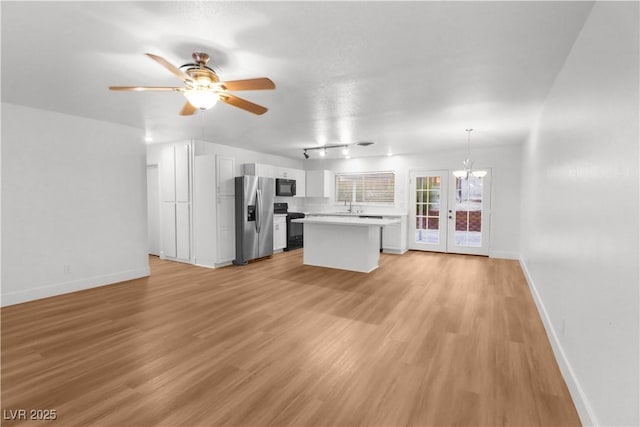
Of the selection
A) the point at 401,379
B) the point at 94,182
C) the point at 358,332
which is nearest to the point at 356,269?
the point at 358,332

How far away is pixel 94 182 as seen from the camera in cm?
450

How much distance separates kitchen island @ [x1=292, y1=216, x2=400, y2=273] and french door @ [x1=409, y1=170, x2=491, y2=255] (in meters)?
2.35

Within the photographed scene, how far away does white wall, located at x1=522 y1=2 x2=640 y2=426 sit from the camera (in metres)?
1.31

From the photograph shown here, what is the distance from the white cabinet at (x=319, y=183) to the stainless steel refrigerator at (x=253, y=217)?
2039 millimetres

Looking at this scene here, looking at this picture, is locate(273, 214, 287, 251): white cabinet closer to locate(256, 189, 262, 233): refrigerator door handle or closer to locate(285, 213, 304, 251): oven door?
locate(285, 213, 304, 251): oven door

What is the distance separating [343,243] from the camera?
5578 mm

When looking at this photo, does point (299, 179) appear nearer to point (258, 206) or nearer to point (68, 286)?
point (258, 206)

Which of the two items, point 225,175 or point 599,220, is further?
point 225,175

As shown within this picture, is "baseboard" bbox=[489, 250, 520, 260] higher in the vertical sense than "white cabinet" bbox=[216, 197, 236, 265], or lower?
lower

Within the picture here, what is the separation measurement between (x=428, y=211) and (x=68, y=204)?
699 centimetres

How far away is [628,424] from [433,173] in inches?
259

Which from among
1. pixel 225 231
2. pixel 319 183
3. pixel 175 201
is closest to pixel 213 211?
pixel 225 231

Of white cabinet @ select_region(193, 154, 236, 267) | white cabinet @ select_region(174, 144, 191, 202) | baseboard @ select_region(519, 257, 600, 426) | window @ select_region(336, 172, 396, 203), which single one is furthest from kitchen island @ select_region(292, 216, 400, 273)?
baseboard @ select_region(519, 257, 600, 426)

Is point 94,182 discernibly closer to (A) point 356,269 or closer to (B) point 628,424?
(A) point 356,269
